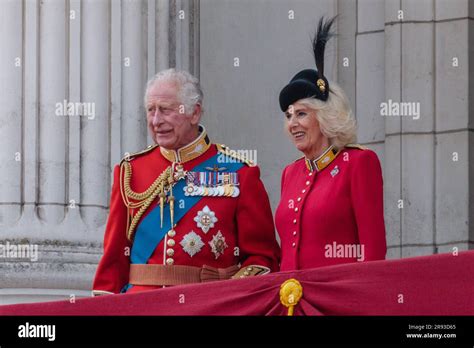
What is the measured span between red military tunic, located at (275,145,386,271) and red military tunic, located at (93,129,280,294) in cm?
17

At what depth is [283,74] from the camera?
14.7 metres

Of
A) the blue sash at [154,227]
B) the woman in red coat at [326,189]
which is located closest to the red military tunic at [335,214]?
the woman in red coat at [326,189]

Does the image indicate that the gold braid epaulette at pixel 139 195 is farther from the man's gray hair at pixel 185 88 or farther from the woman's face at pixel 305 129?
the woman's face at pixel 305 129

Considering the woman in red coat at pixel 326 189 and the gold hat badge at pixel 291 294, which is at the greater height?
the woman in red coat at pixel 326 189

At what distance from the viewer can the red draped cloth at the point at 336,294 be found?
1111 centimetres

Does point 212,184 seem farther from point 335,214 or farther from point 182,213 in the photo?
point 335,214

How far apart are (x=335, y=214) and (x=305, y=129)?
468 mm

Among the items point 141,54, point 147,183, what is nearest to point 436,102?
point 141,54

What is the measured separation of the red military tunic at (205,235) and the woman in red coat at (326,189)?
15 cm

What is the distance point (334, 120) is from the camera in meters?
11.9

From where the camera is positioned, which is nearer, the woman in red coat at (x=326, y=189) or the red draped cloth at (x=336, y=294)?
the red draped cloth at (x=336, y=294)

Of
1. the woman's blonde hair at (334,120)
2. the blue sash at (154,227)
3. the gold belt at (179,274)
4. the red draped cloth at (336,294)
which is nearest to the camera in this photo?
the red draped cloth at (336,294)

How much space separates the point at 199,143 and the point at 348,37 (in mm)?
2678
